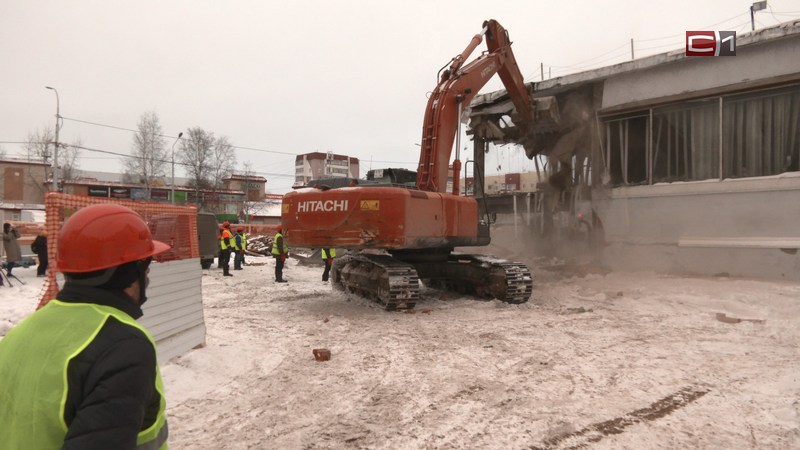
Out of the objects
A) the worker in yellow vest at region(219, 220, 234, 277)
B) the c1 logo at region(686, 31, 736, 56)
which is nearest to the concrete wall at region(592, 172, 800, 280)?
the c1 logo at region(686, 31, 736, 56)

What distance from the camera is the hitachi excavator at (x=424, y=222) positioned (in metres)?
7.78

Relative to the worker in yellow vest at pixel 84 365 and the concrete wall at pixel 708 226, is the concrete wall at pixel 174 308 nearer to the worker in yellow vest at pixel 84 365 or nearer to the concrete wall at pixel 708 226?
the worker in yellow vest at pixel 84 365

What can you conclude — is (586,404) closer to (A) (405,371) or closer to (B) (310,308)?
(A) (405,371)

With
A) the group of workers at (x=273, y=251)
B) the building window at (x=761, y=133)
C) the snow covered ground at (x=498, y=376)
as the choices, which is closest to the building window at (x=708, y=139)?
the building window at (x=761, y=133)

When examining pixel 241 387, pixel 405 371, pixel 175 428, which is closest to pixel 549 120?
pixel 405 371

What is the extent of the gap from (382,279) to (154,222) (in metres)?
3.93

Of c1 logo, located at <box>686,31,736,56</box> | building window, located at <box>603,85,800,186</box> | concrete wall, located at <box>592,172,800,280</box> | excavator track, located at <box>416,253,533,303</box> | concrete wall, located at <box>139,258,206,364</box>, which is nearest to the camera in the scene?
concrete wall, located at <box>139,258,206,364</box>

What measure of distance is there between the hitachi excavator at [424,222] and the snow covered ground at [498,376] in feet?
1.86

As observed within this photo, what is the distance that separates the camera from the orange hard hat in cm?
154

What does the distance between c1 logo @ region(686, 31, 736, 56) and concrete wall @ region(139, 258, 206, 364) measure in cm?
1123

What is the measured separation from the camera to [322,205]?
26.6ft

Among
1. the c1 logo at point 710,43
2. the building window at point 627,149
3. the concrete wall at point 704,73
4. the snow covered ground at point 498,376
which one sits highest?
the c1 logo at point 710,43

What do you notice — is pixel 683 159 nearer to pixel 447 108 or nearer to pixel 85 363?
pixel 447 108

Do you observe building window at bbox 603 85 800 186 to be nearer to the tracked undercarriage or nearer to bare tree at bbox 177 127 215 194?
the tracked undercarriage
